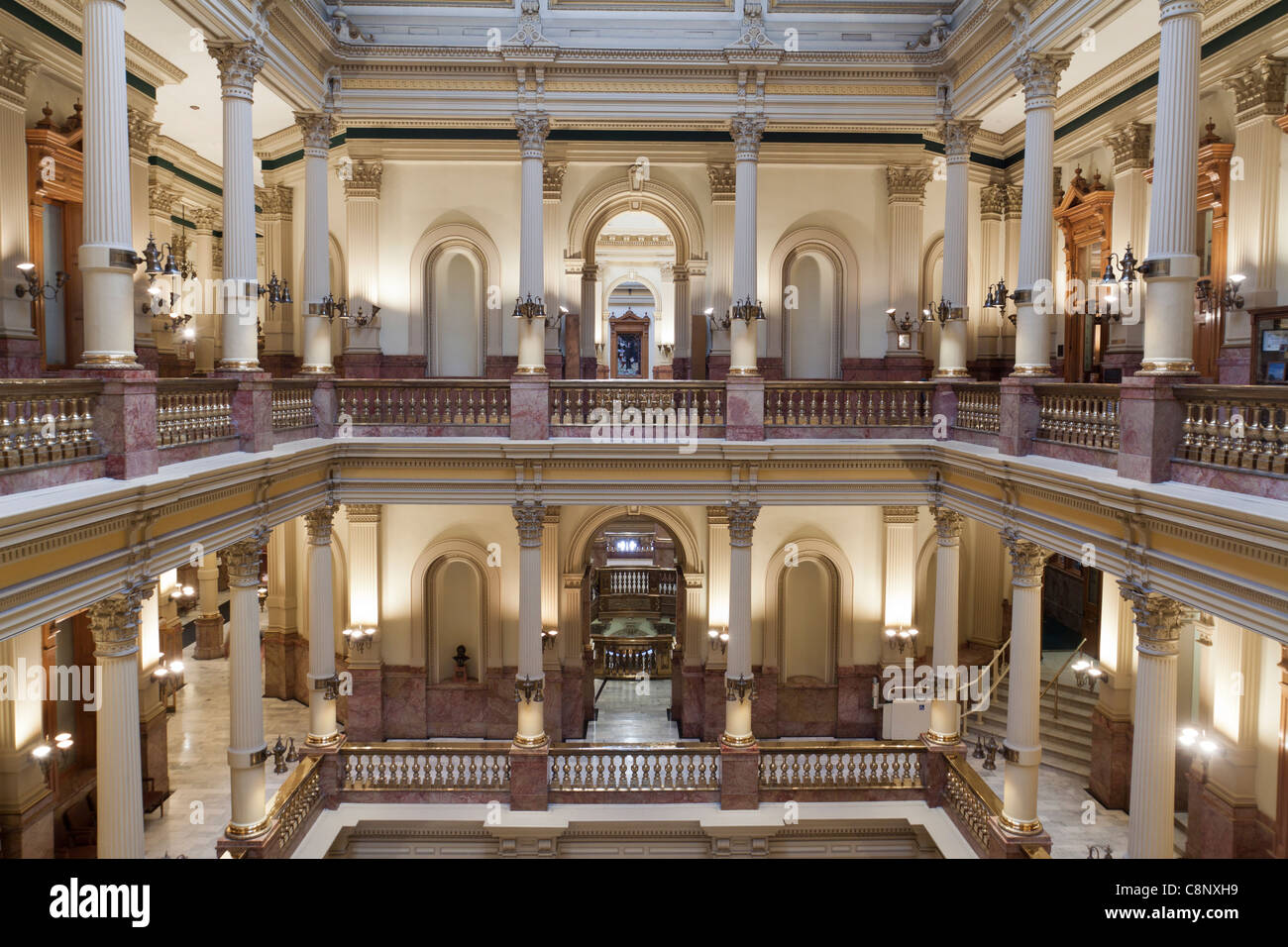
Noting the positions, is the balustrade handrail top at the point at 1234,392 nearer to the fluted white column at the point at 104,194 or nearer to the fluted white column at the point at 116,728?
the fluted white column at the point at 104,194

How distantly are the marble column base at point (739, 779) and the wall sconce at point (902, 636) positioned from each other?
13.0ft

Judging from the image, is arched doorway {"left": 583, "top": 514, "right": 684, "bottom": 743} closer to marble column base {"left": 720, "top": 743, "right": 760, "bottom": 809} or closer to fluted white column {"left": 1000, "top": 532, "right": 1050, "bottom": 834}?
marble column base {"left": 720, "top": 743, "right": 760, "bottom": 809}

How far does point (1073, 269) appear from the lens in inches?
572

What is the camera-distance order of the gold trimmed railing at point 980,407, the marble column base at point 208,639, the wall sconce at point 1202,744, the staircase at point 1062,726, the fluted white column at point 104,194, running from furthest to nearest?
the marble column base at point 208,639 < the staircase at point 1062,726 < the gold trimmed railing at point 980,407 < the wall sconce at point 1202,744 < the fluted white column at point 104,194

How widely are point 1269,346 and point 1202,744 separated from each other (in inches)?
193

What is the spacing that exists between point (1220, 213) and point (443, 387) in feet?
34.8

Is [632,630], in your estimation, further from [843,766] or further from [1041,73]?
[1041,73]

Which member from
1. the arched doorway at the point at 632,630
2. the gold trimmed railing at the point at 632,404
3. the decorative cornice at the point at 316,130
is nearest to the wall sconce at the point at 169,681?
the arched doorway at the point at 632,630

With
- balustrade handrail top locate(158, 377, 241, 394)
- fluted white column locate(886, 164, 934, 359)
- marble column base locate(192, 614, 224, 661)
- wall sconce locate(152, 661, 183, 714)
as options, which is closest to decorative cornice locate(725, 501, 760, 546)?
fluted white column locate(886, 164, 934, 359)

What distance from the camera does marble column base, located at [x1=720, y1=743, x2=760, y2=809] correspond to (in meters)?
12.8

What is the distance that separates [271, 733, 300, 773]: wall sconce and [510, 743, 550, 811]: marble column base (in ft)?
10.5

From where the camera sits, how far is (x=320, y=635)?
12.9m

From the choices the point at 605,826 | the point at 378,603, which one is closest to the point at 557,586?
the point at 378,603

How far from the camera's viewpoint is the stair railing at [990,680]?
1503 centimetres
